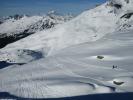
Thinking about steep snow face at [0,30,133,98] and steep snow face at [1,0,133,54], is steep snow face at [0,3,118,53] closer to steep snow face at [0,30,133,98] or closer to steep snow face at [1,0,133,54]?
steep snow face at [1,0,133,54]

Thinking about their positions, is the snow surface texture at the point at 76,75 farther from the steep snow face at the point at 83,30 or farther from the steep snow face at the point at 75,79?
the steep snow face at the point at 83,30

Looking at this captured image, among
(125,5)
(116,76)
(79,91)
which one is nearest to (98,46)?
(116,76)

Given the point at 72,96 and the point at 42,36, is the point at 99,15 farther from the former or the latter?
the point at 72,96

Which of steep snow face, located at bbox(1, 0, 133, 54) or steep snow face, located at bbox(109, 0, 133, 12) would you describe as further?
steep snow face, located at bbox(109, 0, 133, 12)

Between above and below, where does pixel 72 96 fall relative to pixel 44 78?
below

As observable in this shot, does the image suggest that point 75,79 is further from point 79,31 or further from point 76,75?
point 79,31

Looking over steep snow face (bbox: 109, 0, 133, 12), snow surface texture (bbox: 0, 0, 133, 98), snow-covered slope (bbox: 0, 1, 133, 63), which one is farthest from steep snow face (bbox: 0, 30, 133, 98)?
steep snow face (bbox: 109, 0, 133, 12)

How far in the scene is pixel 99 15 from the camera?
64.0 m

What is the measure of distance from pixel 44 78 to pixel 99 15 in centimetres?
5498

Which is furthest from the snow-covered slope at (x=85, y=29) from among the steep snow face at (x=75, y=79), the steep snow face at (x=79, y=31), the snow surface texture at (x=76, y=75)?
the steep snow face at (x=75, y=79)

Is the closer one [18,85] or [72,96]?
[72,96]

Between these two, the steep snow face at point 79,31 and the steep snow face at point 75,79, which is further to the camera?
the steep snow face at point 79,31

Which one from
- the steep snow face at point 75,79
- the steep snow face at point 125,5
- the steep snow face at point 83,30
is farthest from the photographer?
the steep snow face at point 125,5

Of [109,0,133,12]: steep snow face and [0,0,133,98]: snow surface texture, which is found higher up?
[109,0,133,12]: steep snow face
